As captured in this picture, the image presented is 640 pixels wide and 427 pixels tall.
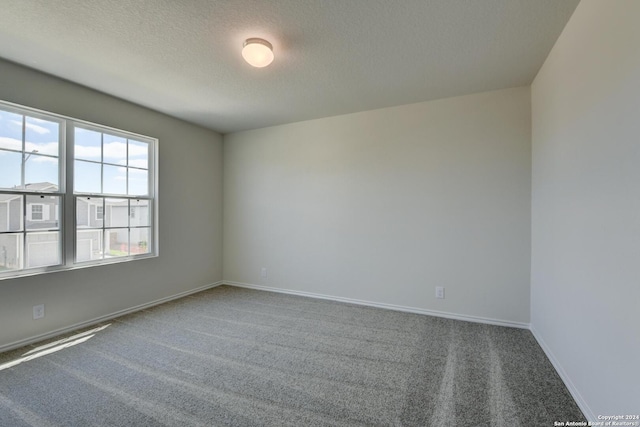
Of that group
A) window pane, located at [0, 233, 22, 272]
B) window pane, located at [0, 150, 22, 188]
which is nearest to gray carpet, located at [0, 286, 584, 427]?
window pane, located at [0, 233, 22, 272]

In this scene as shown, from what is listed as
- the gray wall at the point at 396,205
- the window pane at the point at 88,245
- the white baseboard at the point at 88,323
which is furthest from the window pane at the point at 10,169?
the gray wall at the point at 396,205

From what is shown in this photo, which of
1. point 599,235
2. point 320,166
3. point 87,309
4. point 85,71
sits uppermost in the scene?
point 85,71


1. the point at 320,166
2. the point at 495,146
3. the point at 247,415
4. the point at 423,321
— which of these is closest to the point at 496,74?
the point at 495,146

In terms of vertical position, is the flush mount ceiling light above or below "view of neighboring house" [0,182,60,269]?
above

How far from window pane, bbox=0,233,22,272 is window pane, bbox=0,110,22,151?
0.79 m

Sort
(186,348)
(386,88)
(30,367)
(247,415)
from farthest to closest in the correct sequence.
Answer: (386,88) → (186,348) → (30,367) → (247,415)

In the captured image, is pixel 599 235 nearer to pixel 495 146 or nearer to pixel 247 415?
pixel 495 146

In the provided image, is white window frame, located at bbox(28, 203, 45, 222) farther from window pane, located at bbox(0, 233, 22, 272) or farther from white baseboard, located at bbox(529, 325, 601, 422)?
white baseboard, located at bbox(529, 325, 601, 422)

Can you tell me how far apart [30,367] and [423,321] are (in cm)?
352

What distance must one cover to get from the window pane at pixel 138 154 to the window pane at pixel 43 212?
913 mm

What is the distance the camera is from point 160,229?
3.70m

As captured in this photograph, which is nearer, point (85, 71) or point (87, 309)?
point (85, 71)

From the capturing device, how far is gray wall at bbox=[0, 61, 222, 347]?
2.50m

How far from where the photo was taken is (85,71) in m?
2.58
